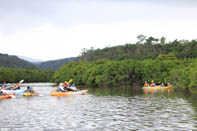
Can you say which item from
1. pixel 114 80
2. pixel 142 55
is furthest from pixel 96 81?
pixel 142 55

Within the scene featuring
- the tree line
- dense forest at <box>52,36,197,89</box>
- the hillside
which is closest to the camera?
dense forest at <box>52,36,197,89</box>

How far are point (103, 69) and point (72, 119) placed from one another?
208 feet

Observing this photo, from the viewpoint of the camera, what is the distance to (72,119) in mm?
21797

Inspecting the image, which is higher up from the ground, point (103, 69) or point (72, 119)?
point (103, 69)

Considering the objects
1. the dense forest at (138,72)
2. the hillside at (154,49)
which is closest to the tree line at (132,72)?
the dense forest at (138,72)

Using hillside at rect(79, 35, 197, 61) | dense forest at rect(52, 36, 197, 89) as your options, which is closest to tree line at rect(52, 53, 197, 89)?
dense forest at rect(52, 36, 197, 89)

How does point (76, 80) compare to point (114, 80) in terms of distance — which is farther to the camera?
point (76, 80)

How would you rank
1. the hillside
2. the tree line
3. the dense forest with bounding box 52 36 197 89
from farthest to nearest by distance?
the hillside < the tree line < the dense forest with bounding box 52 36 197 89

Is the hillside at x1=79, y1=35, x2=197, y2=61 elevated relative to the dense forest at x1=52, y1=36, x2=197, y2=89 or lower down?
elevated

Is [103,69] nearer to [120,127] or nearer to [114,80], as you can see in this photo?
[114,80]

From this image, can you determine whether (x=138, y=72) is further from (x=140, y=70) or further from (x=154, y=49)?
(x=154, y=49)

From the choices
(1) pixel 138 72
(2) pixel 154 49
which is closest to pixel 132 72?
(1) pixel 138 72

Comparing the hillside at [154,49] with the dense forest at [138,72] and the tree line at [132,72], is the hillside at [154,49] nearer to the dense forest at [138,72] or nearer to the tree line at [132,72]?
the dense forest at [138,72]

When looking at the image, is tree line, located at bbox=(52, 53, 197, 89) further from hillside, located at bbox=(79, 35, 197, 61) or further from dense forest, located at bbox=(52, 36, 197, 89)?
hillside, located at bbox=(79, 35, 197, 61)
